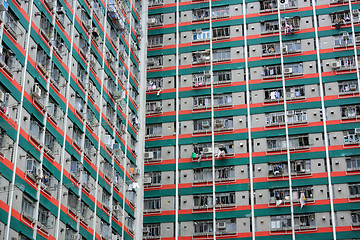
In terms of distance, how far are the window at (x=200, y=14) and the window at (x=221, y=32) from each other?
2277mm

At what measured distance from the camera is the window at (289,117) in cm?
6931

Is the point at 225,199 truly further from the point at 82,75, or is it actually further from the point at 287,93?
the point at 82,75

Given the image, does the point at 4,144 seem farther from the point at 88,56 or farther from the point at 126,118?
the point at 126,118

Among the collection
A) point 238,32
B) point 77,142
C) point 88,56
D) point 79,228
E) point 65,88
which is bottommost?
point 79,228

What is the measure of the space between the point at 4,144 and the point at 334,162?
3345 cm

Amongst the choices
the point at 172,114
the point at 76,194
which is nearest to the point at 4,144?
the point at 76,194

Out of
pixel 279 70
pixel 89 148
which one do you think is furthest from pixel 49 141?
pixel 279 70

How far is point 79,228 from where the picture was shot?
5500 cm

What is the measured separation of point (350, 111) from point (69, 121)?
28.6 metres

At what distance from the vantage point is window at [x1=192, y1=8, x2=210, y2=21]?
3030 inches

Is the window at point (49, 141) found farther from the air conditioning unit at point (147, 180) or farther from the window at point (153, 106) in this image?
the window at point (153, 106)

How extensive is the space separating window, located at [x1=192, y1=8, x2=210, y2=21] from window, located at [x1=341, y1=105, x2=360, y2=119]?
18.7 meters

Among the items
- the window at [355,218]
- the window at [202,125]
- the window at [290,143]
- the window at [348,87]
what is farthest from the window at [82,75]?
the window at [355,218]

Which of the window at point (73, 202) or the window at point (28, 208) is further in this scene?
the window at point (73, 202)
